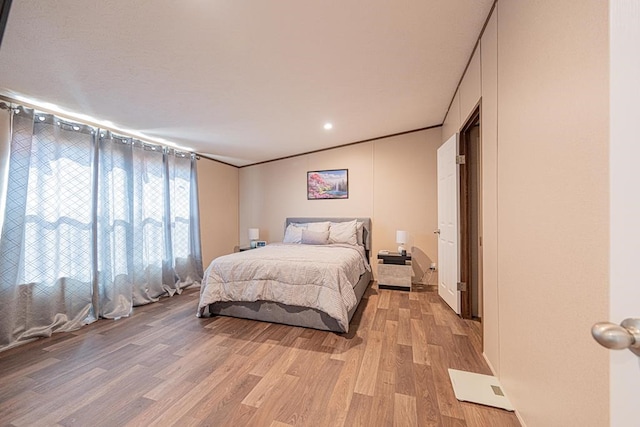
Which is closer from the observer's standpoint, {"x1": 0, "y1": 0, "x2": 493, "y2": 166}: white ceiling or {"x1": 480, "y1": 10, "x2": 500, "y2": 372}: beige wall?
{"x1": 0, "y1": 0, "x2": 493, "y2": 166}: white ceiling

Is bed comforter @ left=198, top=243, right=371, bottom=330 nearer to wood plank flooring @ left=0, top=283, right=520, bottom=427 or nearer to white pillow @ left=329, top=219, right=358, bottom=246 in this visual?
wood plank flooring @ left=0, top=283, right=520, bottom=427

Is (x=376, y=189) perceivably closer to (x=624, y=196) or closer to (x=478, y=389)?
(x=478, y=389)

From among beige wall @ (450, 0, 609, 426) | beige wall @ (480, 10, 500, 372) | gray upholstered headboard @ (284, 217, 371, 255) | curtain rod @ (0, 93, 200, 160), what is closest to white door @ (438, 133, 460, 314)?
beige wall @ (480, 10, 500, 372)

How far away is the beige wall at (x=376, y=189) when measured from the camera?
4.14 meters

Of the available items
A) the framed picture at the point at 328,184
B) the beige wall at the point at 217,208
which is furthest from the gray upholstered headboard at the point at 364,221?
the beige wall at the point at 217,208

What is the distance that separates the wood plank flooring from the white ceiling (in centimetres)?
235

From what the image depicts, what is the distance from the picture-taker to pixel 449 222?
9.92 ft

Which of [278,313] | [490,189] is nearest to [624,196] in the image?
[490,189]

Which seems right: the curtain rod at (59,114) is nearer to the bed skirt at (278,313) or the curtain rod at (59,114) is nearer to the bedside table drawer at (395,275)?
the bed skirt at (278,313)

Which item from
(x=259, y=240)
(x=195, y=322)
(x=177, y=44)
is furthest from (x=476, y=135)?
(x=259, y=240)

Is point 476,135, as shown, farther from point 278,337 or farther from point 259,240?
point 259,240

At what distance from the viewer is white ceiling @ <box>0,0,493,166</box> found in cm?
154

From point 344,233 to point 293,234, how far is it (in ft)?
3.18

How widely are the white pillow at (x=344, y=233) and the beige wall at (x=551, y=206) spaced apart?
2486 mm
